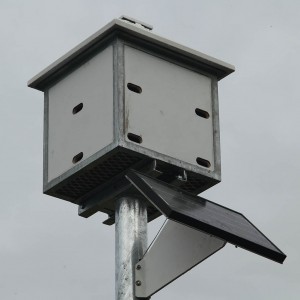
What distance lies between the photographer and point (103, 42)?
6.47 metres

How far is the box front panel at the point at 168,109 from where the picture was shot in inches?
246

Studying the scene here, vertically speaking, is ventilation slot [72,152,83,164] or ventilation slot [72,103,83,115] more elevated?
ventilation slot [72,103,83,115]

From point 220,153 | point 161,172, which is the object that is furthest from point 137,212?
point 220,153

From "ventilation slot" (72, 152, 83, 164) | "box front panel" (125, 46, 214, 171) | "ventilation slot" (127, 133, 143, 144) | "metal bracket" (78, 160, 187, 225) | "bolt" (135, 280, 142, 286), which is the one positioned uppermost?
"box front panel" (125, 46, 214, 171)

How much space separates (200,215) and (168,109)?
807 mm

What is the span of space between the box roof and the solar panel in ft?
2.76

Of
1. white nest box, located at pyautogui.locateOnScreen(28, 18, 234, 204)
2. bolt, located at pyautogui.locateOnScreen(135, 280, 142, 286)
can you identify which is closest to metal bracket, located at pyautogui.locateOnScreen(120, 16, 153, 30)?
white nest box, located at pyautogui.locateOnScreen(28, 18, 234, 204)

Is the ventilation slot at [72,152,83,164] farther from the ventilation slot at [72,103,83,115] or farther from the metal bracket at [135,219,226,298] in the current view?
the metal bracket at [135,219,226,298]

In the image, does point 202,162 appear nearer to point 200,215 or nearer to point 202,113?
point 202,113

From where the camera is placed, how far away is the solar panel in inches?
225

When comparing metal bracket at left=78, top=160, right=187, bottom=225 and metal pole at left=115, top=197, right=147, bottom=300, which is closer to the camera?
A: metal pole at left=115, top=197, right=147, bottom=300

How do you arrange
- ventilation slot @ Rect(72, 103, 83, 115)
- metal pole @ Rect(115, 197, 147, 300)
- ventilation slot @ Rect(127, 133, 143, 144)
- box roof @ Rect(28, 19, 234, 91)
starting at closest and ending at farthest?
metal pole @ Rect(115, 197, 147, 300) < ventilation slot @ Rect(127, 133, 143, 144) < box roof @ Rect(28, 19, 234, 91) < ventilation slot @ Rect(72, 103, 83, 115)

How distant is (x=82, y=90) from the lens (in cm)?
655

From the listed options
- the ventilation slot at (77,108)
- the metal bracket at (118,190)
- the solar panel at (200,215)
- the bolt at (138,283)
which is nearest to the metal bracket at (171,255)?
the bolt at (138,283)
